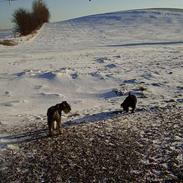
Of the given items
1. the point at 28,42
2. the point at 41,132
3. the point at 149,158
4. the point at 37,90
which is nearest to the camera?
the point at 149,158

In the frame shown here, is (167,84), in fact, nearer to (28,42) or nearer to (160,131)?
(160,131)

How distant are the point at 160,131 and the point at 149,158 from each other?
6.21 feet

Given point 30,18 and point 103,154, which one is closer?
point 103,154

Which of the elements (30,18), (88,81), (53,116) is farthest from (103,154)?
(30,18)

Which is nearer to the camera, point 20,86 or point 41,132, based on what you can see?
point 41,132

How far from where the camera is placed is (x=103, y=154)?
32.4 feet

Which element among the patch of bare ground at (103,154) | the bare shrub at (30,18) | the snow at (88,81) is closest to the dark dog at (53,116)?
the patch of bare ground at (103,154)

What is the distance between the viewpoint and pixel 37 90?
17.6 metres

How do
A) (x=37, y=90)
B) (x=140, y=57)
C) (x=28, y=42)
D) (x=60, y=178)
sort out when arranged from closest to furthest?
(x=60, y=178), (x=37, y=90), (x=140, y=57), (x=28, y=42)

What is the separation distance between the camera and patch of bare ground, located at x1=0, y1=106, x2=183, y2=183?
8.85 m

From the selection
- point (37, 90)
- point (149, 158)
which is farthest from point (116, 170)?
point (37, 90)

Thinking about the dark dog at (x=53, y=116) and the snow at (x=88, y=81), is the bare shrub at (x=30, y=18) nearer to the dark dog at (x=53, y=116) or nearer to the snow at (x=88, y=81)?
the snow at (x=88, y=81)

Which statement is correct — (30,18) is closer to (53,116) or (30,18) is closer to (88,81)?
(88,81)

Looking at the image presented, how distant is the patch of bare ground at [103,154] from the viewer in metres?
8.85
